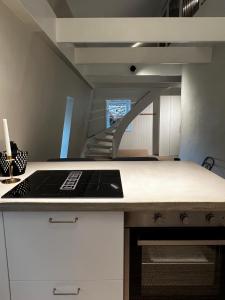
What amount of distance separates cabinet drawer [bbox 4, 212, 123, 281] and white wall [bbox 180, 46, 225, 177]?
7.53ft

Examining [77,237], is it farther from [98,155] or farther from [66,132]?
[98,155]

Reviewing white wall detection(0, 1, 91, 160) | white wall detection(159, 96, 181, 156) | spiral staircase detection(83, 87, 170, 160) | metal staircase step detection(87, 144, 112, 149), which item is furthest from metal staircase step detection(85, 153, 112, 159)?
white wall detection(0, 1, 91, 160)

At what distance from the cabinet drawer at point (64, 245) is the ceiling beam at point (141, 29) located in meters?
1.60

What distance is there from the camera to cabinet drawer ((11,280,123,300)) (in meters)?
1.12

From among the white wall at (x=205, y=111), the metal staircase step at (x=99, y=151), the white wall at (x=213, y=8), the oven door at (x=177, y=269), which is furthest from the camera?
the metal staircase step at (x=99, y=151)

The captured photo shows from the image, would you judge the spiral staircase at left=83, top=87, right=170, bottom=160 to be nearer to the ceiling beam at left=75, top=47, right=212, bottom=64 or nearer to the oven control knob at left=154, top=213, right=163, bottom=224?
the ceiling beam at left=75, top=47, right=212, bottom=64

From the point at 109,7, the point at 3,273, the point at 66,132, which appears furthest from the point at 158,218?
the point at 66,132

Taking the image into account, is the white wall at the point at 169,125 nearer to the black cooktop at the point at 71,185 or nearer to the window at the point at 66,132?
the window at the point at 66,132

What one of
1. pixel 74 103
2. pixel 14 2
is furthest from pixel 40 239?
pixel 74 103

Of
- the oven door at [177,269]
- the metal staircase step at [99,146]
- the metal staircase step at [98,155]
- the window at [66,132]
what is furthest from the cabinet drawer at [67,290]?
the metal staircase step at [99,146]

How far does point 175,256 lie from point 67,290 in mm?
541

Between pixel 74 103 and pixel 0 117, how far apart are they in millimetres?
3172

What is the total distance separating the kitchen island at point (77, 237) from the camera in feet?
3.40

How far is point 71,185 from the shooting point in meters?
1.27
